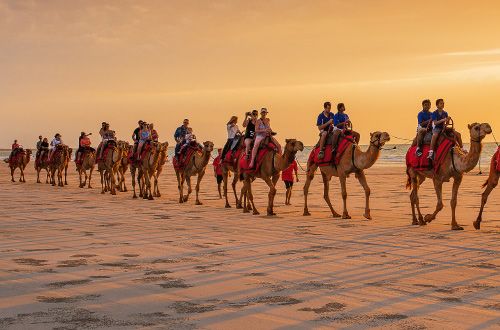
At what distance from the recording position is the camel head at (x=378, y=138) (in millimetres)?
15220

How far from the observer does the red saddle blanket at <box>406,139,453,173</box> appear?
14.5 meters

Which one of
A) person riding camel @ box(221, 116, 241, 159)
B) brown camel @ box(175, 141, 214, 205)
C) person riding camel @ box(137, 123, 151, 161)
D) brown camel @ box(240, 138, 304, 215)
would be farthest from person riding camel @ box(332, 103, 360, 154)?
person riding camel @ box(137, 123, 151, 161)

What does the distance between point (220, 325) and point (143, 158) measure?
19.3 meters

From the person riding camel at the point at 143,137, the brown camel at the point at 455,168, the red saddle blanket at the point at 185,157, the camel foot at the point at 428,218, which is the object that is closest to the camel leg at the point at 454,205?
the brown camel at the point at 455,168

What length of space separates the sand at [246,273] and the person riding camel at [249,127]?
2.59 metres

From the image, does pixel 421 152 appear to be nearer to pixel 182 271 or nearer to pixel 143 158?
pixel 182 271

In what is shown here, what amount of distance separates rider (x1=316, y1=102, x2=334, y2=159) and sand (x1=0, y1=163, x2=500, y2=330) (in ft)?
7.11

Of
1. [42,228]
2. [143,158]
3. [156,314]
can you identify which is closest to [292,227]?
[42,228]

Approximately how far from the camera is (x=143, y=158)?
82.2 feet

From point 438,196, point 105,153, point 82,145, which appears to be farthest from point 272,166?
point 82,145

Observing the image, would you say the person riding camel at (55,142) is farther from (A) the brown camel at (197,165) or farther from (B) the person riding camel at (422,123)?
(B) the person riding camel at (422,123)

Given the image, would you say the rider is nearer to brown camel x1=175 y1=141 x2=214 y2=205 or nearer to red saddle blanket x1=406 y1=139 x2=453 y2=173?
red saddle blanket x1=406 y1=139 x2=453 y2=173

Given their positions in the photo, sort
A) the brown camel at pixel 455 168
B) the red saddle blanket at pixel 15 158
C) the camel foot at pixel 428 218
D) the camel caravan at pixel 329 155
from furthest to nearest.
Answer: the red saddle blanket at pixel 15 158
the camel foot at pixel 428 218
the camel caravan at pixel 329 155
the brown camel at pixel 455 168

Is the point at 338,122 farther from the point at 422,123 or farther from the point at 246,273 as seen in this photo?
the point at 246,273
